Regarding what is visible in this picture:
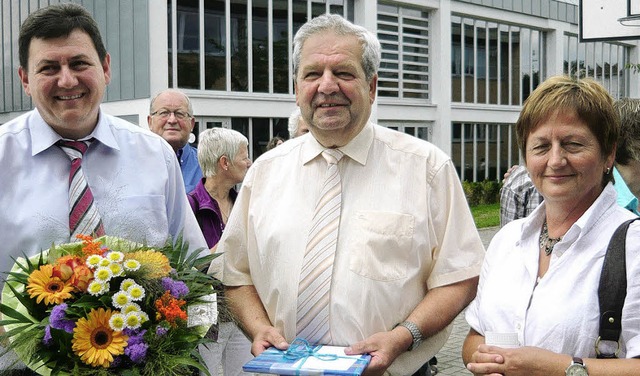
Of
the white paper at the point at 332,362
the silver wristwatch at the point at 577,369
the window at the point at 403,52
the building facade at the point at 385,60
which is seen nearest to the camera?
the silver wristwatch at the point at 577,369

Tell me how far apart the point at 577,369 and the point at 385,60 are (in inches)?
849

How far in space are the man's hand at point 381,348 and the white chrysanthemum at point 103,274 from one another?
91 centimetres

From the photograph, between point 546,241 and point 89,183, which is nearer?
point 546,241

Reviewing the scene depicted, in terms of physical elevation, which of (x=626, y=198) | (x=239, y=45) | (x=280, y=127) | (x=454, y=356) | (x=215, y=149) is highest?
(x=239, y=45)

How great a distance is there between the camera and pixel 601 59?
31.5 m

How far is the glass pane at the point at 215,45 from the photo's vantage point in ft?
58.0

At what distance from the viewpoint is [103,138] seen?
3.02 metres

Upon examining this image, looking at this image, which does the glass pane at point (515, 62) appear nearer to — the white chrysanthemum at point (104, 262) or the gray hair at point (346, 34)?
the gray hair at point (346, 34)

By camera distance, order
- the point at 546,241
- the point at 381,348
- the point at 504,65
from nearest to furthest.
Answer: the point at 546,241, the point at 381,348, the point at 504,65

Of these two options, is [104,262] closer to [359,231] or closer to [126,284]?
[126,284]

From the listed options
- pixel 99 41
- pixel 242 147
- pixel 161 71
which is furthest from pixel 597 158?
pixel 161 71

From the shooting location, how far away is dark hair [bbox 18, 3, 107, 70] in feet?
9.36

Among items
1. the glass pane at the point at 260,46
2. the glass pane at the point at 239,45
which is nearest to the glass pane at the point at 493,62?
the glass pane at the point at 260,46

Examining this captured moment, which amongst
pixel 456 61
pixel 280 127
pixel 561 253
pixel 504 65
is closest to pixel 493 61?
pixel 504 65
